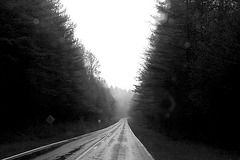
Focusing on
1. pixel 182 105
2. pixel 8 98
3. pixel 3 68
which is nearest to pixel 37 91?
pixel 8 98

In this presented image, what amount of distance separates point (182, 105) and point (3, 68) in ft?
52.1

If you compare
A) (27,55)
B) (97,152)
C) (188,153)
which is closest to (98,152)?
(97,152)

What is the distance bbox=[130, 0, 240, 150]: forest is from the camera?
51.4 ft

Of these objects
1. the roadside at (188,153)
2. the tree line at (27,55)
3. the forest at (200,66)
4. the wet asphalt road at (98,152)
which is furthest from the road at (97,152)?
the tree line at (27,55)

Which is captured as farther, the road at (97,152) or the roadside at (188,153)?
the roadside at (188,153)

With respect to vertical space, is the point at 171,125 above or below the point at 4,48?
below

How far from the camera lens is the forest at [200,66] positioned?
15.7m

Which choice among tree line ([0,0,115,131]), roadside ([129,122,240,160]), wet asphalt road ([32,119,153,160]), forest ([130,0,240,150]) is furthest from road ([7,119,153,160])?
tree line ([0,0,115,131])

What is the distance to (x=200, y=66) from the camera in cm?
1788

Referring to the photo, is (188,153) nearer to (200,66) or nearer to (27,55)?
(200,66)

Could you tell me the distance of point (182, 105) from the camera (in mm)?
27438

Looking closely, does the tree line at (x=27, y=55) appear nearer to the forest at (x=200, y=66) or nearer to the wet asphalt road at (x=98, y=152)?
the wet asphalt road at (x=98, y=152)

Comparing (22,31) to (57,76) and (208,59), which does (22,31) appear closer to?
(57,76)

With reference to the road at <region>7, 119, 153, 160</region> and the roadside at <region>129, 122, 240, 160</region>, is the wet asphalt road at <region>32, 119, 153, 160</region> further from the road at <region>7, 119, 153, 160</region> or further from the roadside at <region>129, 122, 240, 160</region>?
the roadside at <region>129, 122, 240, 160</region>
